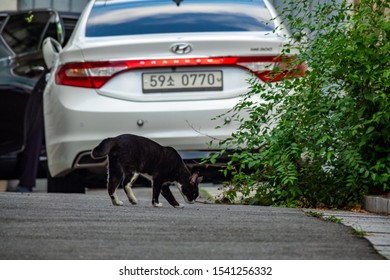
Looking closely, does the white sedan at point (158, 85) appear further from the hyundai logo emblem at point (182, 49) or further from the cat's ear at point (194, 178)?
the cat's ear at point (194, 178)

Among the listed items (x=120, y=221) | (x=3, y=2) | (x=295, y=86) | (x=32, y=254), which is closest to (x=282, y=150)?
(x=295, y=86)

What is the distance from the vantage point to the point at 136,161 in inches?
336

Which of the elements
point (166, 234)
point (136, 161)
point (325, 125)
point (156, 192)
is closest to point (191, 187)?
point (156, 192)

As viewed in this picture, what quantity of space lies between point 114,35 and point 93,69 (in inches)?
13.8

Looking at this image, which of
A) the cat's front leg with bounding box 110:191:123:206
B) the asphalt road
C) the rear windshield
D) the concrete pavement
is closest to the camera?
the asphalt road

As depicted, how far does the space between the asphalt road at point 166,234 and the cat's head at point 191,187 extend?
97mm

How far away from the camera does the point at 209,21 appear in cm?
1057

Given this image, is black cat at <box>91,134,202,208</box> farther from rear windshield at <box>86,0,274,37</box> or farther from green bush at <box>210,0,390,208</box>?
rear windshield at <box>86,0,274,37</box>

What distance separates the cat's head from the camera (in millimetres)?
9055

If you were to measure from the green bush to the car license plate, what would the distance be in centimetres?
28

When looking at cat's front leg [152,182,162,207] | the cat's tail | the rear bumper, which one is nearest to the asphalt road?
cat's front leg [152,182,162,207]

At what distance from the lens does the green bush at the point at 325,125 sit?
32.6 ft

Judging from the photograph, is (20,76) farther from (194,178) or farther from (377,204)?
(377,204)

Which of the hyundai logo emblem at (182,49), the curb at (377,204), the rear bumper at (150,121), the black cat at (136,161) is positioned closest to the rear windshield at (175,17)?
the hyundai logo emblem at (182,49)
